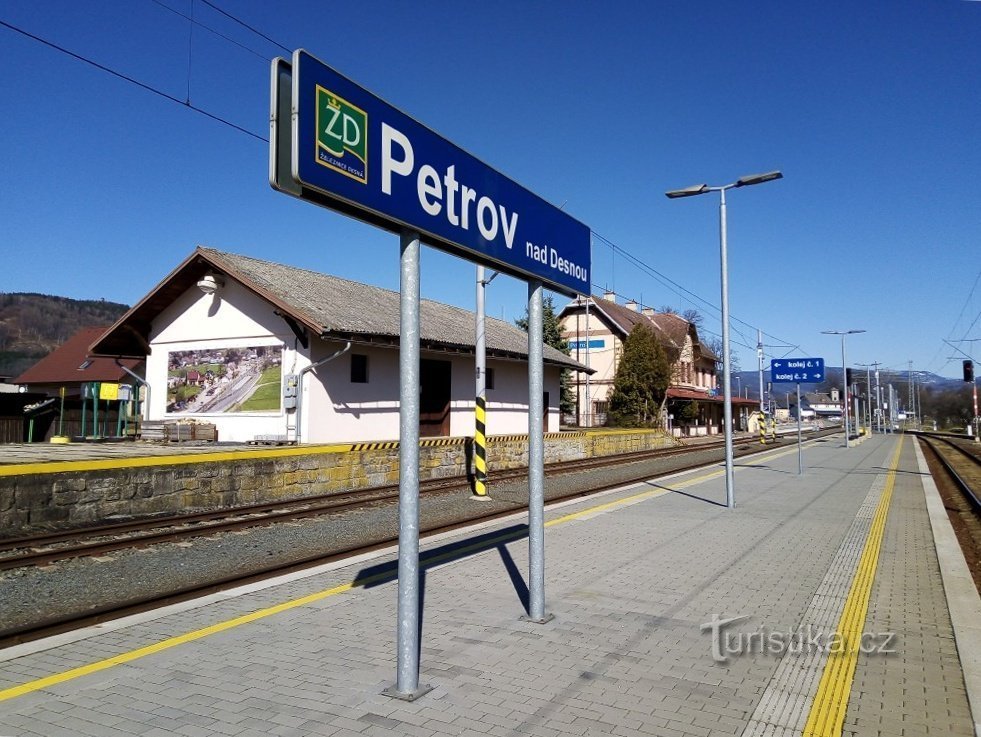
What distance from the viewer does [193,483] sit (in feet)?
40.8

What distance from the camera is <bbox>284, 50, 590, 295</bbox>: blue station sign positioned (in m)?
3.49

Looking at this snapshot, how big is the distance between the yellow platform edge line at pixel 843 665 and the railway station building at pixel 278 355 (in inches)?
559

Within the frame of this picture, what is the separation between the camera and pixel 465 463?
1902 centimetres

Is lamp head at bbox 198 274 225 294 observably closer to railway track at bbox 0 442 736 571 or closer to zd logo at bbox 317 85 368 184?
railway track at bbox 0 442 736 571

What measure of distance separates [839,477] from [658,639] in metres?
16.8

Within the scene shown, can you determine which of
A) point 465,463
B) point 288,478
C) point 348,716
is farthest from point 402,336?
point 465,463

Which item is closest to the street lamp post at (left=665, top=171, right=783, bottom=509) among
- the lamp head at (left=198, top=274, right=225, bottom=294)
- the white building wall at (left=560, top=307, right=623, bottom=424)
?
the lamp head at (left=198, top=274, right=225, bottom=294)

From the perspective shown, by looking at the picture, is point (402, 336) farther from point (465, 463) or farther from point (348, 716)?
point (465, 463)

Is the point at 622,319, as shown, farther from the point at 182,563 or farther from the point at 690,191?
the point at 182,563

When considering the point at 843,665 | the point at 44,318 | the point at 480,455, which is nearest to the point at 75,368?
the point at 480,455

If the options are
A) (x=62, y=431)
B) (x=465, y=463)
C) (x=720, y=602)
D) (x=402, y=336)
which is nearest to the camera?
(x=402, y=336)

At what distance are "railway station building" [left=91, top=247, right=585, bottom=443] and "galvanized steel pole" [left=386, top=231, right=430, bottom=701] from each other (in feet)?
48.4

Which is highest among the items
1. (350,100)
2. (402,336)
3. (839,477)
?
(350,100)

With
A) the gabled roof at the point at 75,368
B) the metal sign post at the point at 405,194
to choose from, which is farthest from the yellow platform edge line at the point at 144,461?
the gabled roof at the point at 75,368
